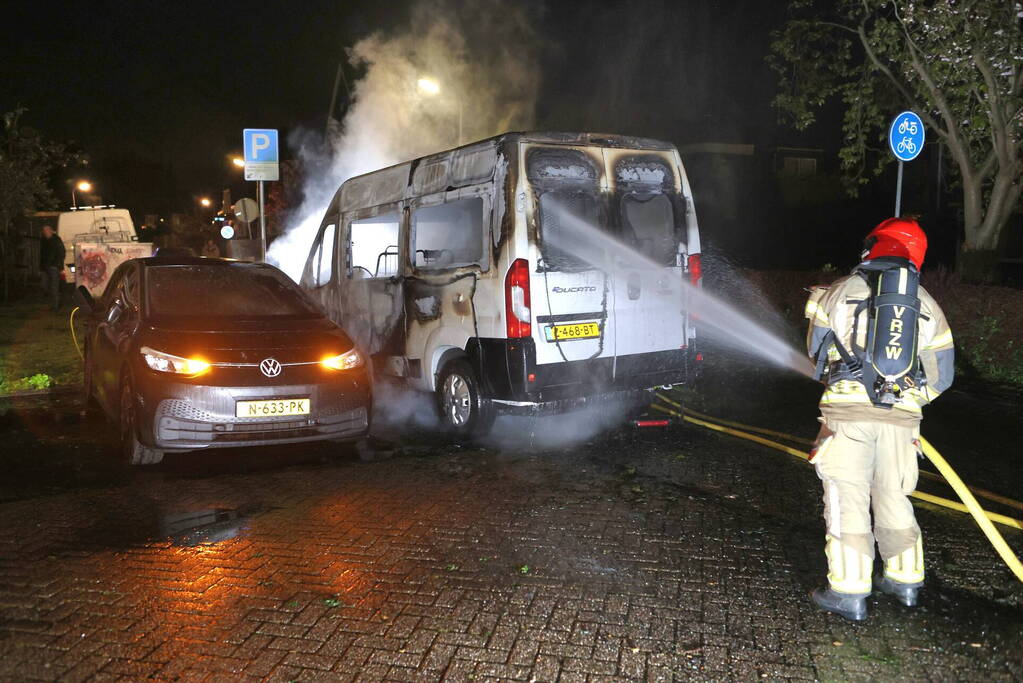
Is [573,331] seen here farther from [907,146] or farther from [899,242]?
[907,146]

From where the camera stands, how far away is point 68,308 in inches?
834

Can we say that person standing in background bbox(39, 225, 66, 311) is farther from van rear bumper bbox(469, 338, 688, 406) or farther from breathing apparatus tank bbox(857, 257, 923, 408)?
breathing apparatus tank bbox(857, 257, 923, 408)

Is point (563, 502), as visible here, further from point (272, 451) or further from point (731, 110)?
point (731, 110)

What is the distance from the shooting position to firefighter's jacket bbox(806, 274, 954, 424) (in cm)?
366

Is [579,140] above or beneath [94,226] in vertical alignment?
beneath

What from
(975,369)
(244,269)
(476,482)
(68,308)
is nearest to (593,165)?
(476,482)

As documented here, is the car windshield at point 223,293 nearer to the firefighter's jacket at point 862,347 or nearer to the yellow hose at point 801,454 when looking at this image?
the yellow hose at point 801,454

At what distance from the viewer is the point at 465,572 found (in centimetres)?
420

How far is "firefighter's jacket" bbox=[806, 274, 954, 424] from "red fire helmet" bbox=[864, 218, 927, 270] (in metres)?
0.15

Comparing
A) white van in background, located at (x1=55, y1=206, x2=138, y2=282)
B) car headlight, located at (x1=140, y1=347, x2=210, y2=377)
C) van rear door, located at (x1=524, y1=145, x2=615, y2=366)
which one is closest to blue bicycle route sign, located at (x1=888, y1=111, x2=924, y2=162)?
van rear door, located at (x1=524, y1=145, x2=615, y2=366)

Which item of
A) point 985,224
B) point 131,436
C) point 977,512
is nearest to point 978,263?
point 985,224

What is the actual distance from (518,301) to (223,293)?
8.53 ft

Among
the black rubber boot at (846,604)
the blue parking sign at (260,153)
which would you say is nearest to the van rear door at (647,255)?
the black rubber boot at (846,604)

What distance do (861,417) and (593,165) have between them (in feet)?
12.1
